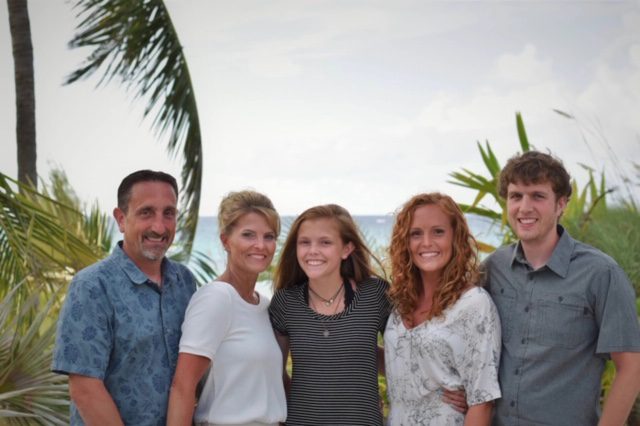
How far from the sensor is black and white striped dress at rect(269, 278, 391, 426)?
361 centimetres

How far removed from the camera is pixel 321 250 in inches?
149

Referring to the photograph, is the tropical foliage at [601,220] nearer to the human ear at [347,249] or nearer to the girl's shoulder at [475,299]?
the human ear at [347,249]

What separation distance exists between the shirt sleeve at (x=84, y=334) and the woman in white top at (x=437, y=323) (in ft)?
3.93

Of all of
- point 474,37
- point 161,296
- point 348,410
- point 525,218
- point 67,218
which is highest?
point 474,37

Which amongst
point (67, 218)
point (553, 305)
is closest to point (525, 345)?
point (553, 305)

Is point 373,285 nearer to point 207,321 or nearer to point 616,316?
point 207,321

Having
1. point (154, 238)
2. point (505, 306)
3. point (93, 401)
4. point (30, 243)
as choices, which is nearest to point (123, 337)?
point (93, 401)

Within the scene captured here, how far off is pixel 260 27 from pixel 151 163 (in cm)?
1253

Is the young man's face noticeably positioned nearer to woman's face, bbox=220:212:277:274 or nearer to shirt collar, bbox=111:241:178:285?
woman's face, bbox=220:212:277:274

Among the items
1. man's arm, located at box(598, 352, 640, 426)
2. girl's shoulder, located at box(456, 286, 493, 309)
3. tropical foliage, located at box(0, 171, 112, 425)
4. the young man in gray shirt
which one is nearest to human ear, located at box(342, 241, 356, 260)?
girl's shoulder, located at box(456, 286, 493, 309)

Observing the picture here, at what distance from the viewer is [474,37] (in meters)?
49.1

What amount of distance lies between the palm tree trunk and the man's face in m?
7.25

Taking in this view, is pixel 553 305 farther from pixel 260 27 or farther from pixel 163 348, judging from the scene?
pixel 260 27

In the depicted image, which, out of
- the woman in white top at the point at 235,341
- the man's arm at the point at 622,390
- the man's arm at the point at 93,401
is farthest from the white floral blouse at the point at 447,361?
the man's arm at the point at 93,401
